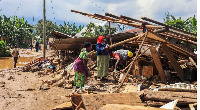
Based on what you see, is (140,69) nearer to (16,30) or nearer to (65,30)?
(16,30)

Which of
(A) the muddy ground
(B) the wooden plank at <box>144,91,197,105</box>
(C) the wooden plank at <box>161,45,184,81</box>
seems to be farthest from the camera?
(C) the wooden plank at <box>161,45,184,81</box>

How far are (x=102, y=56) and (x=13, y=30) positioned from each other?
115 ft

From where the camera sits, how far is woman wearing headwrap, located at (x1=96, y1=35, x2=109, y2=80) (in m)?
7.80

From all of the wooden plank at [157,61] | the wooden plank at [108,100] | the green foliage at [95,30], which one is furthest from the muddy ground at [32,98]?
the green foliage at [95,30]

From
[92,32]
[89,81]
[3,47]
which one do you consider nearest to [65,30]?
[92,32]

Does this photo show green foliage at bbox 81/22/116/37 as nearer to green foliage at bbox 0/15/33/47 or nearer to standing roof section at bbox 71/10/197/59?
green foliage at bbox 0/15/33/47

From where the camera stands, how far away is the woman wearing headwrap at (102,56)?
7.80 metres

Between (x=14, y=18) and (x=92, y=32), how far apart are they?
63.7 ft

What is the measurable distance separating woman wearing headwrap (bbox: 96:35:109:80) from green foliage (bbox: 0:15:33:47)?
3253cm

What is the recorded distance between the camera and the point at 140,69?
8.17 m

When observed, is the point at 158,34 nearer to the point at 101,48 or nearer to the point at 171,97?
the point at 171,97

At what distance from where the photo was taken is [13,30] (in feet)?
125

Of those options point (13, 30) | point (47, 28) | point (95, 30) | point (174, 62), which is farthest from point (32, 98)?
point (47, 28)

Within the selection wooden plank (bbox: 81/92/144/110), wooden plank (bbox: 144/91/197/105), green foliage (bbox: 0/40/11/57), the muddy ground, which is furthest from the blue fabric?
green foliage (bbox: 0/40/11/57)
